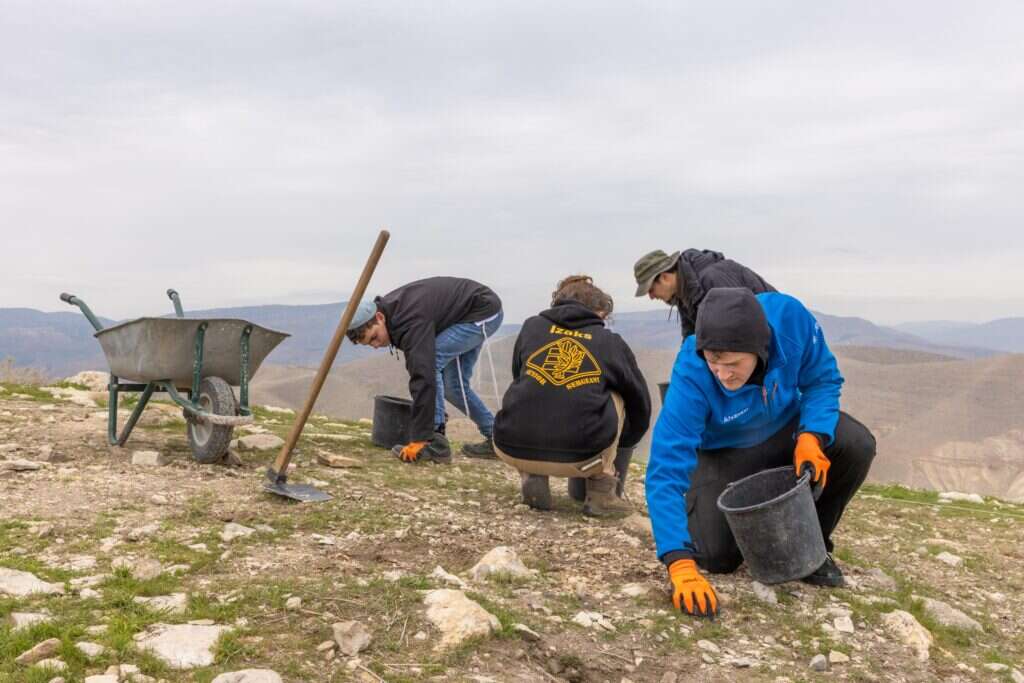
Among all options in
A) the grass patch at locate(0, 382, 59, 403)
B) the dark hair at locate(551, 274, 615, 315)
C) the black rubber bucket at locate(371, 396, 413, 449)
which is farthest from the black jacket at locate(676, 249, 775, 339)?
the grass patch at locate(0, 382, 59, 403)

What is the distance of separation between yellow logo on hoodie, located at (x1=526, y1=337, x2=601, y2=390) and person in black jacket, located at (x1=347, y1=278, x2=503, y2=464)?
4.97 feet

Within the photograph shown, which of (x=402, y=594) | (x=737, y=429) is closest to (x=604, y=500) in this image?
(x=737, y=429)

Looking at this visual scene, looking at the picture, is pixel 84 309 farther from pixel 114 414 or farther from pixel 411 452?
pixel 411 452

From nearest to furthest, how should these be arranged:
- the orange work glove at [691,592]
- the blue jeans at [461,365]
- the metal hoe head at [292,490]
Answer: the orange work glove at [691,592] → the metal hoe head at [292,490] → the blue jeans at [461,365]

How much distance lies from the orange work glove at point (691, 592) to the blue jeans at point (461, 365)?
296 centimetres

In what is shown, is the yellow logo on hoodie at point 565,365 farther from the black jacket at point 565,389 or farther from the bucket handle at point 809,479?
the bucket handle at point 809,479

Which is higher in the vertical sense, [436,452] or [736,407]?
[736,407]

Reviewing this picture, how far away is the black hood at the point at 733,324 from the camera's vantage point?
2.93 metres

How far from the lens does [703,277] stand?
505 centimetres

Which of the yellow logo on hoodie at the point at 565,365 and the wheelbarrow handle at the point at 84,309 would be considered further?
the wheelbarrow handle at the point at 84,309

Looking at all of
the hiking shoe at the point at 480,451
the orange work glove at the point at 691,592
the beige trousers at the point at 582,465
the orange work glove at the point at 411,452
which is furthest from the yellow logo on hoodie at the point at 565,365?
the hiking shoe at the point at 480,451

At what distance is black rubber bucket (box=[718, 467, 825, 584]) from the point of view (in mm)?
3150

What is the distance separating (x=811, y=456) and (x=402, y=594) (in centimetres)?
178

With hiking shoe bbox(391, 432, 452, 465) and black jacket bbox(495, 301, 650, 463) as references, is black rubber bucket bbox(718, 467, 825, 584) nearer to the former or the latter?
black jacket bbox(495, 301, 650, 463)
